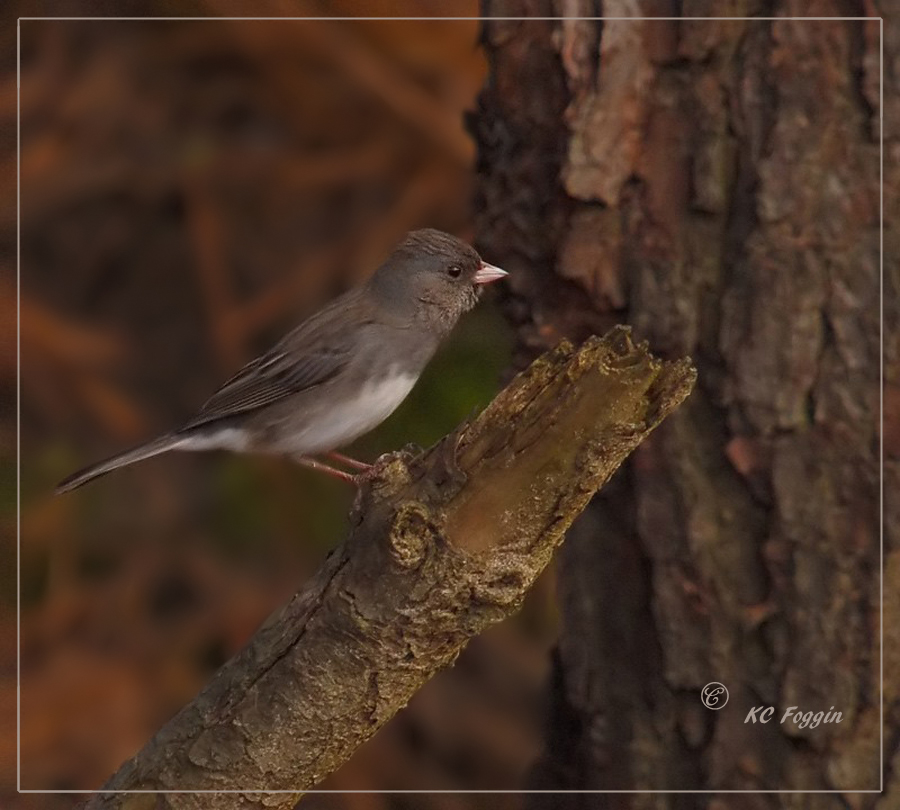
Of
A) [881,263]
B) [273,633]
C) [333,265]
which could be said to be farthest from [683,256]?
[273,633]

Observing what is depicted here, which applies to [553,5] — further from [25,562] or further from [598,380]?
[25,562]

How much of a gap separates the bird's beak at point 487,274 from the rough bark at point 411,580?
0.43 m

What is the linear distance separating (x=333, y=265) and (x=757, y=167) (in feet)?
2.27

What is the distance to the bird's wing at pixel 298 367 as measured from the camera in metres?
1.84

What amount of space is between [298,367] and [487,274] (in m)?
0.32

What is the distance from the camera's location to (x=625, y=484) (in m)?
1.88

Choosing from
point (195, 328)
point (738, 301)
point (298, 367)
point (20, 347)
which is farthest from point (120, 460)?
point (738, 301)

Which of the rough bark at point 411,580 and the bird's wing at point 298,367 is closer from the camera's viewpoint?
the rough bark at point 411,580

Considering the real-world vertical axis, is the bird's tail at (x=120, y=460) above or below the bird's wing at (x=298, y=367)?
below

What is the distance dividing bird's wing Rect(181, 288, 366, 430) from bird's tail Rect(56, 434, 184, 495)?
0.13ft
